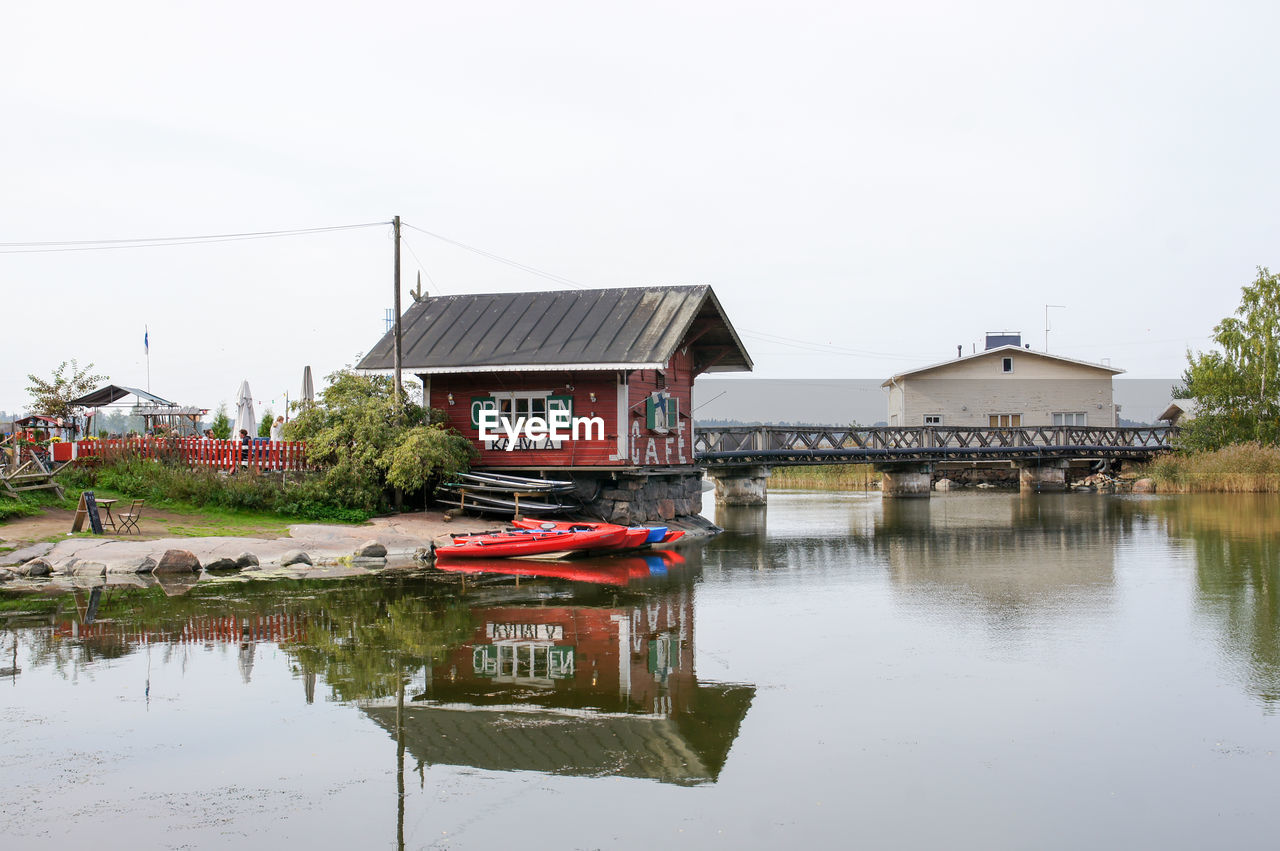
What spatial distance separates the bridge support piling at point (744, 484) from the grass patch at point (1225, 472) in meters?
19.1

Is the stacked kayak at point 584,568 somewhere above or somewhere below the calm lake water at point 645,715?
above

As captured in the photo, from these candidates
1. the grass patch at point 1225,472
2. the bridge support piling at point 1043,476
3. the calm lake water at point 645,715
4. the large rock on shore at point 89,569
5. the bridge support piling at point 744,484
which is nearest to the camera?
the calm lake water at point 645,715

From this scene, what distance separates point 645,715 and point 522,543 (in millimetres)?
11895

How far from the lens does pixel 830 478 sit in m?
60.8

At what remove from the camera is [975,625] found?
14.6 meters

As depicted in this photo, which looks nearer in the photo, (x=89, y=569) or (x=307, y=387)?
(x=89, y=569)

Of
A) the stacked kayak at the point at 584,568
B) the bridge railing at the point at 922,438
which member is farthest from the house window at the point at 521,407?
the bridge railing at the point at 922,438

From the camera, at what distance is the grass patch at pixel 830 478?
58375 mm

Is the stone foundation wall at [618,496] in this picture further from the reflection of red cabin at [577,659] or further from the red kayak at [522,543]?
the reflection of red cabin at [577,659]

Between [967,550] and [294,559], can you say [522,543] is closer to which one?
[294,559]

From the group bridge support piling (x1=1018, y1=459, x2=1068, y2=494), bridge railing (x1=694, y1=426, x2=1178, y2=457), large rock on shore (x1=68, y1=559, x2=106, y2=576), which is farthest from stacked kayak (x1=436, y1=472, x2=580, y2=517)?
bridge support piling (x1=1018, y1=459, x2=1068, y2=494)

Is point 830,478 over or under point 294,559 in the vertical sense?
over

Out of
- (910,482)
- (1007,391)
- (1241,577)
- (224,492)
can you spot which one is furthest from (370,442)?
(1007,391)

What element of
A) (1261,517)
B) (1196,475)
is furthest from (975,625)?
(1196,475)
